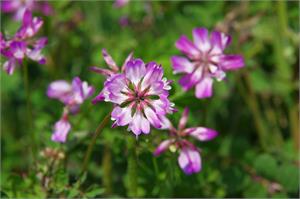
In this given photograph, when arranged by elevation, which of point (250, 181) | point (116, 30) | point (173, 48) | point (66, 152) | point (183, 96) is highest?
point (116, 30)

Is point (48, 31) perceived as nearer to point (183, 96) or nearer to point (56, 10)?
point (56, 10)

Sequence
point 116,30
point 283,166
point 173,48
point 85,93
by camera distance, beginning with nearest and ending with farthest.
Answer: point 85,93 → point 283,166 → point 173,48 → point 116,30

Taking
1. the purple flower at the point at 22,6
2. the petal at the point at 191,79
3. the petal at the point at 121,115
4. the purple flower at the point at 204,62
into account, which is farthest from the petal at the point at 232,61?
the purple flower at the point at 22,6

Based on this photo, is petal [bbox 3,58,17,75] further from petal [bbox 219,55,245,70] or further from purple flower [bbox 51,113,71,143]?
petal [bbox 219,55,245,70]

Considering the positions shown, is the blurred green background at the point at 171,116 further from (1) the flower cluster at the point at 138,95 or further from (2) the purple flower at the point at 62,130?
(1) the flower cluster at the point at 138,95

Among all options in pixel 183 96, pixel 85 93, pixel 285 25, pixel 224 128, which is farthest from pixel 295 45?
pixel 85 93

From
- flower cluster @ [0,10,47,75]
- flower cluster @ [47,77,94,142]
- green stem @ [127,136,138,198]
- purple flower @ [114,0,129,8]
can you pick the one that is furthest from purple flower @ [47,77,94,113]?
purple flower @ [114,0,129,8]

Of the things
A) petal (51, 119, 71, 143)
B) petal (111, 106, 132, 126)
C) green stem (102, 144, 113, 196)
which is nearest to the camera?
petal (111, 106, 132, 126)

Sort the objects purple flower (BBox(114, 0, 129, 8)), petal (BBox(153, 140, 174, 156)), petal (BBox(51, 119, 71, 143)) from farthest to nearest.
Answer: purple flower (BBox(114, 0, 129, 8))
petal (BBox(51, 119, 71, 143))
petal (BBox(153, 140, 174, 156))
